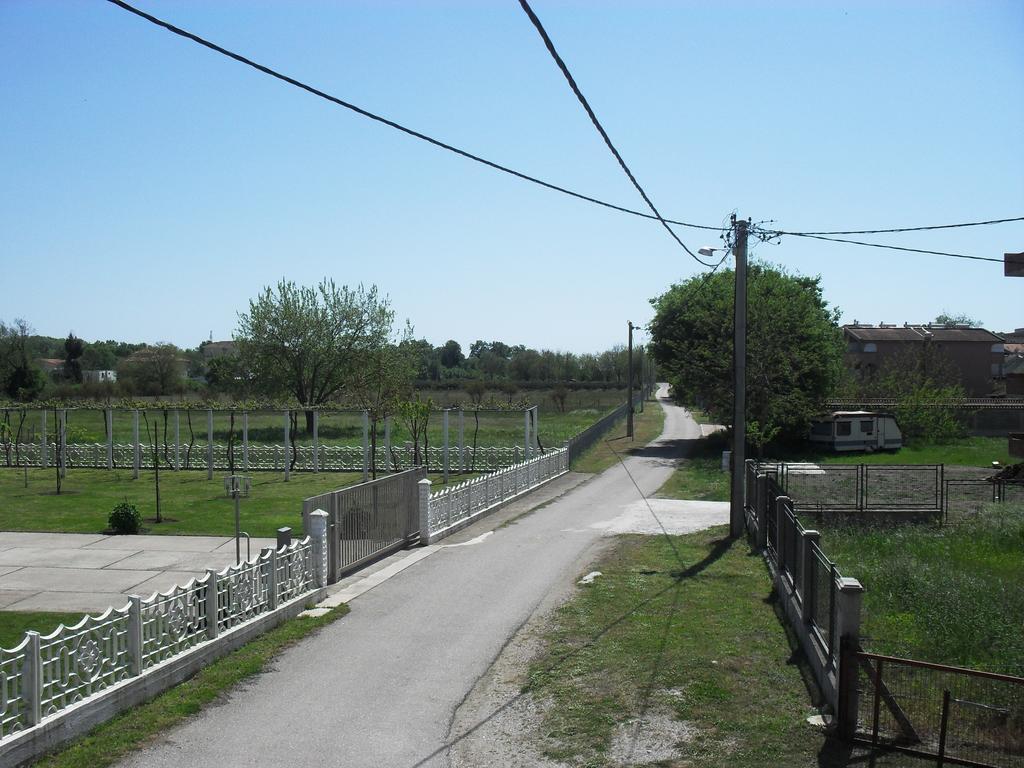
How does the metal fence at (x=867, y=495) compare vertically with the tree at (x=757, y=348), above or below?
below

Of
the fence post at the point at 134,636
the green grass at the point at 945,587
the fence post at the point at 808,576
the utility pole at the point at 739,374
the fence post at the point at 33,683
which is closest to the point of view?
the fence post at the point at 33,683

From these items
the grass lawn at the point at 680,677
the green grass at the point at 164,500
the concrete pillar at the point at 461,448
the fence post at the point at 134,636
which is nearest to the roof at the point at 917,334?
the concrete pillar at the point at 461,448

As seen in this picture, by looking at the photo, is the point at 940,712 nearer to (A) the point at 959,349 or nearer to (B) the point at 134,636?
(B) the point at 134,636

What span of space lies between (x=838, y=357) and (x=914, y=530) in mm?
26939

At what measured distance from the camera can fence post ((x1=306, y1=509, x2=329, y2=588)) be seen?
13.3m

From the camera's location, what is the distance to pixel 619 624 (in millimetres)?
11672

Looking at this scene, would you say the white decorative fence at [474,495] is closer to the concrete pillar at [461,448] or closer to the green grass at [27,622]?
the concrete pillar at [461,448]

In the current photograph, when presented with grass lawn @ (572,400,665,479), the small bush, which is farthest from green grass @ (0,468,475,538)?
grass lawn @ (572,400,665,479)

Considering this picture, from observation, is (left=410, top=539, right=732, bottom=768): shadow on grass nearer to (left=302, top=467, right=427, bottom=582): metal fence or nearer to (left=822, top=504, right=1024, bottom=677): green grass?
(left=822, top=504, right=1024, bottom=677): green grass

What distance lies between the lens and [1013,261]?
Answer: 11.9m

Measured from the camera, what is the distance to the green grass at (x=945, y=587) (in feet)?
30.5

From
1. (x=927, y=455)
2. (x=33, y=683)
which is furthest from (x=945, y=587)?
(x=927, y=455)

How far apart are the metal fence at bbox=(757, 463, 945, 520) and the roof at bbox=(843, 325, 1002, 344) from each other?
5180 cm

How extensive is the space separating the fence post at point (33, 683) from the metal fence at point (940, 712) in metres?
6.47
